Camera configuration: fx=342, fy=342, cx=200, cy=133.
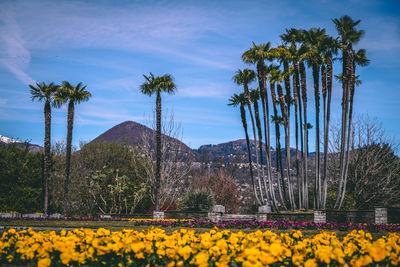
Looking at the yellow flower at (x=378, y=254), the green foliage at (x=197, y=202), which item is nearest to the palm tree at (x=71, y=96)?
the green foliage at (x=197, y=202)

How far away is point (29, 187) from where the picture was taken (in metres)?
27.2

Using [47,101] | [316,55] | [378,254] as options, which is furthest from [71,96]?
[378,254]

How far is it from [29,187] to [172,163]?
41.3 ft

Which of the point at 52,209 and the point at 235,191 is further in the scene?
the point at 235,191

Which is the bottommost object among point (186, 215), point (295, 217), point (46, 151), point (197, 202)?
point (186, 215)

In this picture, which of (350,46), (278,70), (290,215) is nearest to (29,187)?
(290,215)

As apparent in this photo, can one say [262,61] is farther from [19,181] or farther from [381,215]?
[19,181]

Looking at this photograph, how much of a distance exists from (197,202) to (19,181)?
1445 cm

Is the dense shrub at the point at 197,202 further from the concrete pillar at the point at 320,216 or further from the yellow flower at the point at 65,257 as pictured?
the yellow flower at the point at 65,257

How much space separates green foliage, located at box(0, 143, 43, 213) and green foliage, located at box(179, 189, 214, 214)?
→ 1229 cm

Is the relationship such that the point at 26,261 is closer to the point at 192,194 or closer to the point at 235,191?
the point at 192,194

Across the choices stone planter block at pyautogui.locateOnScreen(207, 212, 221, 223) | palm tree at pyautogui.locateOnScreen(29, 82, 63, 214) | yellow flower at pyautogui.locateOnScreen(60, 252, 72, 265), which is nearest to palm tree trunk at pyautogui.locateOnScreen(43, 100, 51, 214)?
palm tree at pyautogui.locateOnScreen(29, 82, 63, 214)

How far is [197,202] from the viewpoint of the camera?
24.9 m

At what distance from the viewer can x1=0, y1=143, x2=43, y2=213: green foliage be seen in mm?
26422
